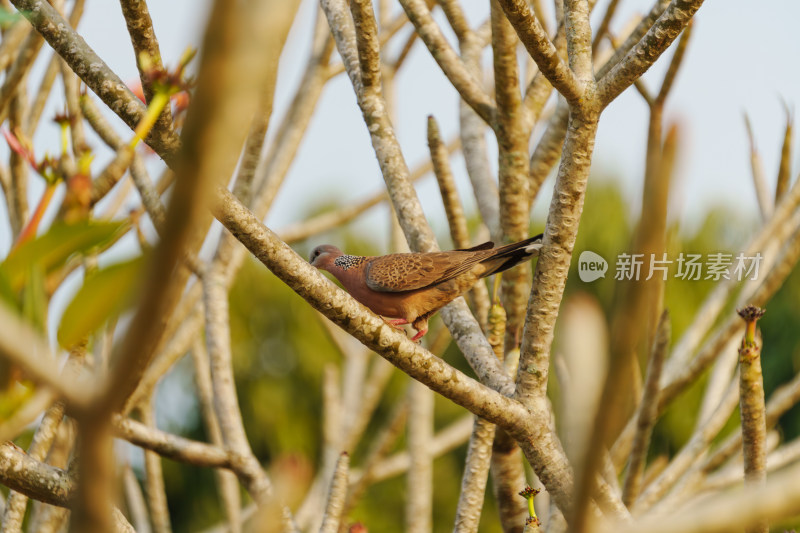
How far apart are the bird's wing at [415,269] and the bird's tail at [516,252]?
78mm

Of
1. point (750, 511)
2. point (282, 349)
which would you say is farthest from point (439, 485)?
point (750, 511)

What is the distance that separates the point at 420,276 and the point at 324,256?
0.87 metres

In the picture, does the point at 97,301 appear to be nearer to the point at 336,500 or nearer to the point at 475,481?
the point at 336,500

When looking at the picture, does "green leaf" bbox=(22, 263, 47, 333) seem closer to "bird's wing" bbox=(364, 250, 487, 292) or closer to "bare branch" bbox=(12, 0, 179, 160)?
"bare branch" bbox=(12, 0, 179, 160)

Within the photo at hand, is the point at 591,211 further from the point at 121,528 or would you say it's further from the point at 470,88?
the point at 121,528

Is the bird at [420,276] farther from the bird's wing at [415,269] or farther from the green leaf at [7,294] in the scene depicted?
the green leaf at [7,294]

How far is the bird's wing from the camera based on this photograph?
250cm

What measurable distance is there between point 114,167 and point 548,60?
1134 mm

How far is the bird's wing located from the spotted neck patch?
146 mm

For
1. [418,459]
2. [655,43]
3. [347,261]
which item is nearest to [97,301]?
[655,43]

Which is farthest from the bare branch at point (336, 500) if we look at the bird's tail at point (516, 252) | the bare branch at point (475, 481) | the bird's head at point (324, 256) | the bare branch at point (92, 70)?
the bird's head at point (324, 256)

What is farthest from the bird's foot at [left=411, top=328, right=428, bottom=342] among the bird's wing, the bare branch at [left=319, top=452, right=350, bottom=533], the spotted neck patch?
the bare branch at [left=319, top=452, right=350, bottom=533]

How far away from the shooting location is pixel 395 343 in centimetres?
138

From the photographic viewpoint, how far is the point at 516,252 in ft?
7.23
